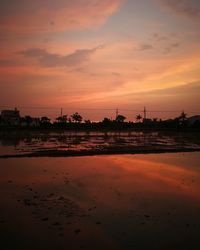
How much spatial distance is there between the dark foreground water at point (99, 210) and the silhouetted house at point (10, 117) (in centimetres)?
8545

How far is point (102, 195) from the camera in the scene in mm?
12188

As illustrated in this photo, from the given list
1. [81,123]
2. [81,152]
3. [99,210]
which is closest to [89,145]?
[81,152]

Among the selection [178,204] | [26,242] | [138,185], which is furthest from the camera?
[138,185]

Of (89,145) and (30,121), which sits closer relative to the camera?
(89,145)

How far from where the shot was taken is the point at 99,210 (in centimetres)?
1020

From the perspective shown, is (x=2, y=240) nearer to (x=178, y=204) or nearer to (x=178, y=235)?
(x=178, y=235)

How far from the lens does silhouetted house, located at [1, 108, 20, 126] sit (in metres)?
100

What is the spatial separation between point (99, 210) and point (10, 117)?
102m

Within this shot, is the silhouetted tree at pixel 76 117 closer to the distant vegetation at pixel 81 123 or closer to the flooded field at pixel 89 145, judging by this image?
the distant vegetation at pixel 81 123

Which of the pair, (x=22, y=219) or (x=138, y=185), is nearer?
(x=22, y=219)

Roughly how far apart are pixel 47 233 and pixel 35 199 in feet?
11.3

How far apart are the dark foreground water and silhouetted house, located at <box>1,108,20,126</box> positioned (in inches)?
3364

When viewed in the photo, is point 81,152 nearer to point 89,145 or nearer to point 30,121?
point 89,145

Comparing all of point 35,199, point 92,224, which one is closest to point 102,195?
point 35,199
